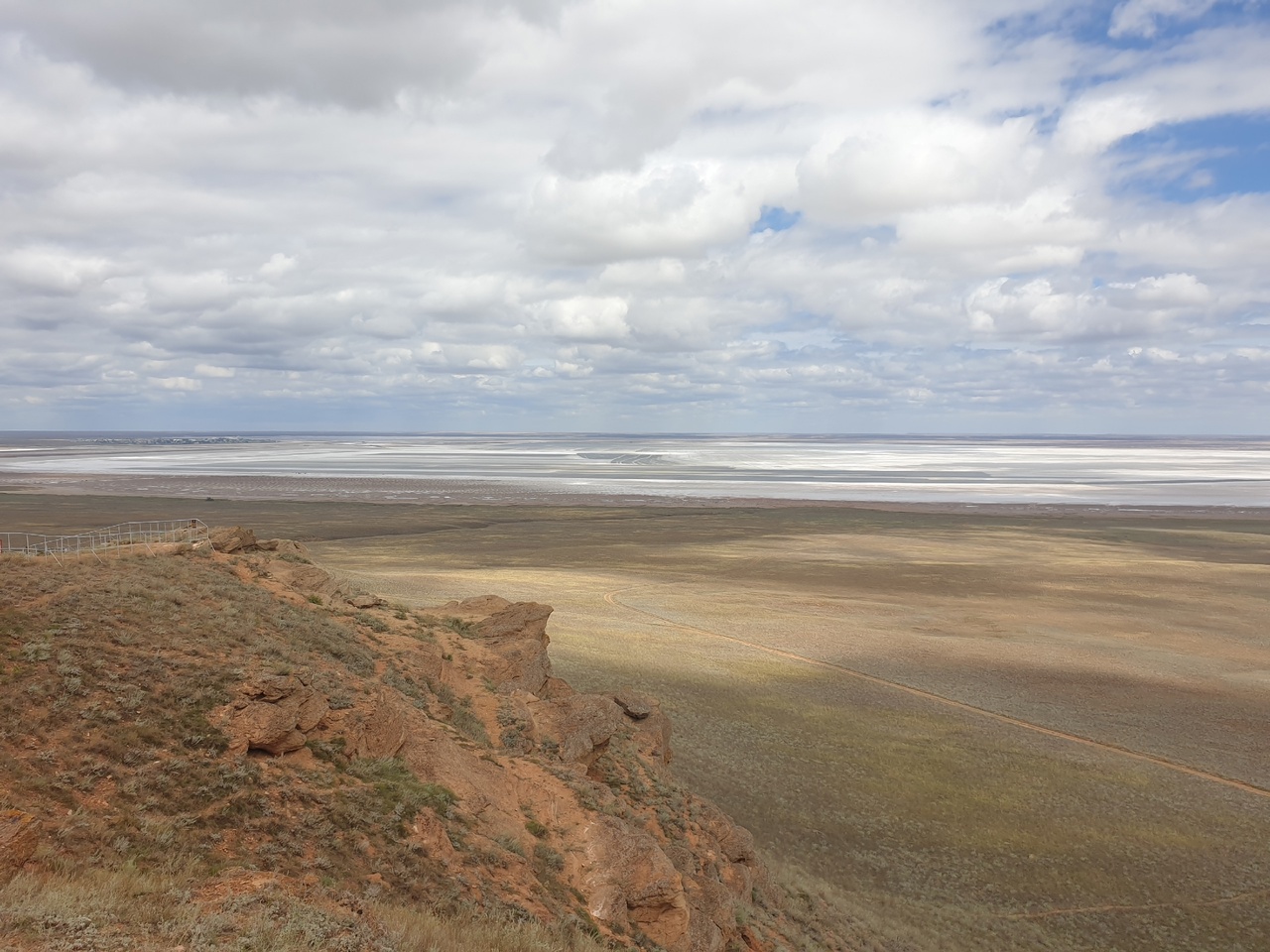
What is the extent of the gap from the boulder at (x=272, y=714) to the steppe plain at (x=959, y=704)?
460 inches

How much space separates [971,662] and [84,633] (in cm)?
3425

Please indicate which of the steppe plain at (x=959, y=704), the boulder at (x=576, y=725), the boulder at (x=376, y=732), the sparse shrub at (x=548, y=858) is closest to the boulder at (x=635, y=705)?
the boulder at (x=576, y=725)

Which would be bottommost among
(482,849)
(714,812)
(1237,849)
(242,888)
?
(1237,849)

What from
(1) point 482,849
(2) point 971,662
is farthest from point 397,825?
(2) point 971,662

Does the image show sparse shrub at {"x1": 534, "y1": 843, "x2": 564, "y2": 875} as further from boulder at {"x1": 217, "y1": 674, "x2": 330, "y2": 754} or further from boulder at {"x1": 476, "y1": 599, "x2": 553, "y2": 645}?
boulder at {"x1": 476, "y1": 599, "x2": 553, "y2": 645}

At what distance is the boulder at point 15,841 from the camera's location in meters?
8.64

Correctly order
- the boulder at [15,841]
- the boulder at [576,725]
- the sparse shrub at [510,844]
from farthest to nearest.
→ 1. the boulder at [576,725]
2. the sparse shrub at [510,844]
3. the boulder at [15,841]

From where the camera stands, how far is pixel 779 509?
336 feet

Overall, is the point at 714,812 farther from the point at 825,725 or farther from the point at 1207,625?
the point at 1207,625

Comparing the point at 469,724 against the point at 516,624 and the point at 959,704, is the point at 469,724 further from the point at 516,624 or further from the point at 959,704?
the point at 959,704

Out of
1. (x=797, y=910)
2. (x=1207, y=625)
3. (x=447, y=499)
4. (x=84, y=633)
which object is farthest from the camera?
(x=447, y=499)

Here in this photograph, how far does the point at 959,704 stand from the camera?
Answer: 31172mm

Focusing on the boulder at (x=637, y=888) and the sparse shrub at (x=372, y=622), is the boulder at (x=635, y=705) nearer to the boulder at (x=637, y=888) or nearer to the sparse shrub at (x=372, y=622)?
the sparse shrub at (x=372, y=622)

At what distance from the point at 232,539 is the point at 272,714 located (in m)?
10.8
